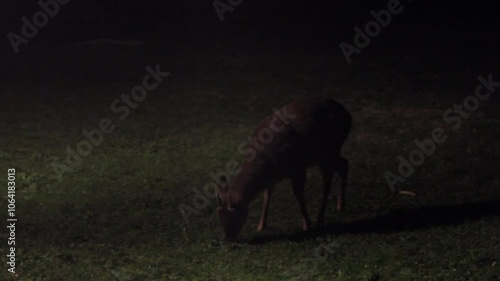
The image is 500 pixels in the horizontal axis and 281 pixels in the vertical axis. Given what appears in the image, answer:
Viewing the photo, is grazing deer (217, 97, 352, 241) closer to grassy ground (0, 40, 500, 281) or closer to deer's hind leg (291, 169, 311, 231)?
deer's hind leg (291, 169, 311, 231)

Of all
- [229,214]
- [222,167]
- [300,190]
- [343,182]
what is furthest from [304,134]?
[222,167]

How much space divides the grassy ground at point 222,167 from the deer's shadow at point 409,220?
0.08ft

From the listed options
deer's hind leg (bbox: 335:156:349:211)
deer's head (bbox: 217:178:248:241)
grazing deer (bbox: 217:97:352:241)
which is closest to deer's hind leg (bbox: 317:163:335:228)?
grazing deer (bbox: 217:97:352:241)

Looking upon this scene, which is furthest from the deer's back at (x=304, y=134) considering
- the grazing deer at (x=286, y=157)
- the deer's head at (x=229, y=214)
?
the deer's head at (x=229, y=214)

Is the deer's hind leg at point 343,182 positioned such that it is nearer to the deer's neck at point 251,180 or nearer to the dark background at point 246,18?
the deer's neck at point 251,180

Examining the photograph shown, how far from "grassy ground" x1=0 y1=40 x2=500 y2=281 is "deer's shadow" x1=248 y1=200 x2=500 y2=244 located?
0.08 feet

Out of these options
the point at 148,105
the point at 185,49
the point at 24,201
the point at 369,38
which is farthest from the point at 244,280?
the point at 369,38

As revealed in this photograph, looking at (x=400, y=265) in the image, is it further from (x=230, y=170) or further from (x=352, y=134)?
(x=352, y=134)

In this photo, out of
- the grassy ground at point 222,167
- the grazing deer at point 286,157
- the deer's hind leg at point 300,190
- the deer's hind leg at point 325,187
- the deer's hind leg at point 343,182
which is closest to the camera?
the grassy ground at point 222,167

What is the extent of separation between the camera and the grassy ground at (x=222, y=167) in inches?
317

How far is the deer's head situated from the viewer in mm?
8617

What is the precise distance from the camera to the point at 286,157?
29.3 feet

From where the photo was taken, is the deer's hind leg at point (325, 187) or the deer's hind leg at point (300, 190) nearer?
the deer's hind leg at point (300, 190)

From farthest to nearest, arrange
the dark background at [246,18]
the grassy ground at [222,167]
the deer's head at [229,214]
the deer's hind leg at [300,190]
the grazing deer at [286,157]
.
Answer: the dark background at [246,18], the deer's hind leg at [300,190], the grazing deer at [286,157], the deer's head at [229,214], the grassy ground at [222,167]
